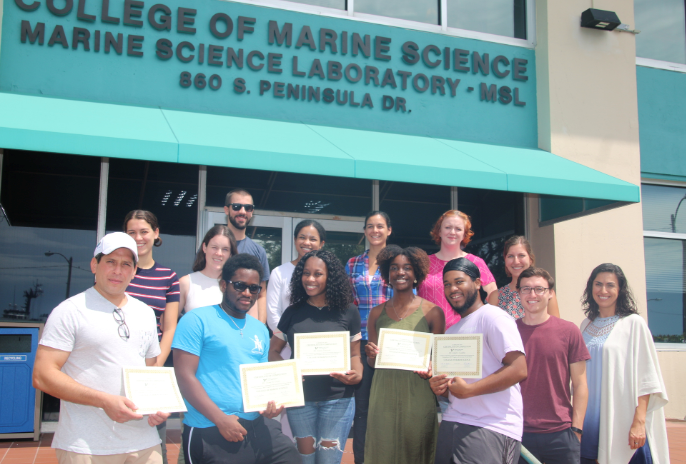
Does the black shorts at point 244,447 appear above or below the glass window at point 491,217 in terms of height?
below

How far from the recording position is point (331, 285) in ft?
11.5

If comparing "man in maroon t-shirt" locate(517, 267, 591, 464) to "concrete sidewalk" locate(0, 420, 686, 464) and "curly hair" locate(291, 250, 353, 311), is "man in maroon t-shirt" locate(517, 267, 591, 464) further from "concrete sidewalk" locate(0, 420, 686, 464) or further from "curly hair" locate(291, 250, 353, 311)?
"concrete sidewalk" locate(0, 420, 686, 464)

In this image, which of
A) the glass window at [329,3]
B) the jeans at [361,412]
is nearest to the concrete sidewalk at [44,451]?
the jeans at [361,412]

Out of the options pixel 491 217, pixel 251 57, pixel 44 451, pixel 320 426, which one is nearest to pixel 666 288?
pixel 491 217

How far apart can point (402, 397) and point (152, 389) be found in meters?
1.45

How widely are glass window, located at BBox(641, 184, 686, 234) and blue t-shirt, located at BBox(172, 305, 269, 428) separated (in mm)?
7234

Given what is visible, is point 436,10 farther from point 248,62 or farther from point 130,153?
point 130,153

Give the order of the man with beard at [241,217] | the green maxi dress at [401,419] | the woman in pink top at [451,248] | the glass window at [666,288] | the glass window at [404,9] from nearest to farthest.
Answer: the green maxi dress at [401,419] < the woman in pink top at [451,248] < the man with beard at [241,217] < the glass window at [404,9] < the glass window at [666,288]

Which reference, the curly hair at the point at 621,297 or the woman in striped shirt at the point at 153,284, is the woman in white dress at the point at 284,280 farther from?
the curly hair at the point at 621,297

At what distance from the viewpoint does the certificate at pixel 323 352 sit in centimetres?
325

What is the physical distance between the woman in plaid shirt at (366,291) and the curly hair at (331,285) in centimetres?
49

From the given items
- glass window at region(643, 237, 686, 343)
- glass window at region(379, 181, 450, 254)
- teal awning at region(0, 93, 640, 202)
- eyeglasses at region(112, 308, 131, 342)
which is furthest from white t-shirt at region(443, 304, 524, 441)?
glass window at region(643, 237, 686, 343)

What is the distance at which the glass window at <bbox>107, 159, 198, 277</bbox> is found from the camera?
6.69m

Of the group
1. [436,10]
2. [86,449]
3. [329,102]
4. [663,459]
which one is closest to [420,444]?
[663,459]
